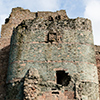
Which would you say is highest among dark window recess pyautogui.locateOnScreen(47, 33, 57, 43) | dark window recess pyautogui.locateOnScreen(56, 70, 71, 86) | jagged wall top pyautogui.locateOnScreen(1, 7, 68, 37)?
jagged wall top pyautogui.locateOnScreen(1, 7, 68, 37)

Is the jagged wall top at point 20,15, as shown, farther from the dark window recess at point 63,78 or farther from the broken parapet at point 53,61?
the dark window recess at point 63,78

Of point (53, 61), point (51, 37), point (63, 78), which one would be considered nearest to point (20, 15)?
point (51, 37)

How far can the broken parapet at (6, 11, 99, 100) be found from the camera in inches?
312

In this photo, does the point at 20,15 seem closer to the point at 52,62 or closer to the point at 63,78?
the point at 52,62

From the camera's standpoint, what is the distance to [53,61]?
848cm

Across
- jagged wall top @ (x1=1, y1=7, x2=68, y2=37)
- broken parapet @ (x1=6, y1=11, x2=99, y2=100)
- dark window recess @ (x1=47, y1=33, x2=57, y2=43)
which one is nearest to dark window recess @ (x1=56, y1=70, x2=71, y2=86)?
broken parapet @ (x1=6, y1=11, x2=99, y2=100)

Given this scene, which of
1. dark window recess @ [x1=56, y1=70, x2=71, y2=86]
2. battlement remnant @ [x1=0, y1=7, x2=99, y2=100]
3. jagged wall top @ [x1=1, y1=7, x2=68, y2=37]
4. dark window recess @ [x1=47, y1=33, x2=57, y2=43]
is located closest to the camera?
battlement remnant @ [x1=0, y1=7, x2=99, y2=100]

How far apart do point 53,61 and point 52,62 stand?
7 cm

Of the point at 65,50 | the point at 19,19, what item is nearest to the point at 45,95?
the point at 65,50

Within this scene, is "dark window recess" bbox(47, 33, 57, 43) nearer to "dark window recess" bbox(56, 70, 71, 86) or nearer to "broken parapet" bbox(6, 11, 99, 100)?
"broken parapet" bbox(6, 11, 99, 100)

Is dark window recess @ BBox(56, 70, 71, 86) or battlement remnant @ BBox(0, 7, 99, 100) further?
dark window recess @ BBox(56, 70, 71, 86)

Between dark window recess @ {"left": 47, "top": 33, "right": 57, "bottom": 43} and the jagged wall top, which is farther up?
the jagged wall top

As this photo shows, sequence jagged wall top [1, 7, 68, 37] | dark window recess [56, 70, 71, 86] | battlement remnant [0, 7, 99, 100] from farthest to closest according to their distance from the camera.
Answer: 1. jagged wall top [1, 7, 68, 37]
2. dark window recess [56, 70, 71, 86]
3. battlement remnant [0, 7, 99, 100]

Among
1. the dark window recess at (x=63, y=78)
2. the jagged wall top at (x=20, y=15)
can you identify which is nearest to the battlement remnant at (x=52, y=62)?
the dark window recess at (x=63, y=78)
